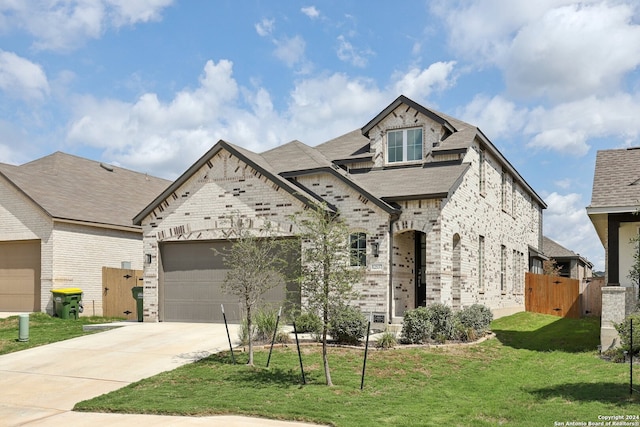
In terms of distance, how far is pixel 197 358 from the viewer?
1473 centimetres

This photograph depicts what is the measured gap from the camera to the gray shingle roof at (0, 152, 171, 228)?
83.7 ft

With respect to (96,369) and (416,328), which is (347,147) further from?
(96,369)

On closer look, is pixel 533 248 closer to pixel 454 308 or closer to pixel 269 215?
pixel 454 308

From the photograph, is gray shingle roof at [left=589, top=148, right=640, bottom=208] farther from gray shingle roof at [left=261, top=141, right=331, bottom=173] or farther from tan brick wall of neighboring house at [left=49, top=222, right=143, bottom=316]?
tan brick wall of neighboring house at [left=49, top=222, right=143, bottom=316]

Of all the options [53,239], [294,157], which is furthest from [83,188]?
[294,157]

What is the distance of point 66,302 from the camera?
78.8 feet

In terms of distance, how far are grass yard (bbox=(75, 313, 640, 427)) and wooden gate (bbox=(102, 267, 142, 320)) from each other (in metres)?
12.9

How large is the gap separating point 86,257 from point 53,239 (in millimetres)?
1844

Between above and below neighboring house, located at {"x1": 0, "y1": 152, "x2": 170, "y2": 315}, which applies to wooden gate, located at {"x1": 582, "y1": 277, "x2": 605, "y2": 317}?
below

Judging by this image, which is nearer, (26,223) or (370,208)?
(370,208)

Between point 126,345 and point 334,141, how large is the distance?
1266 centimetres

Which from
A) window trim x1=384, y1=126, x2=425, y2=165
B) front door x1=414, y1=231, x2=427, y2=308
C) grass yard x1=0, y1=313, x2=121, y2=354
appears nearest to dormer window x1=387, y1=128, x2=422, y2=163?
window trim x1=384, y1=126, x2=425, y2=165

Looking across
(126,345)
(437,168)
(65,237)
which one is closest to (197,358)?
(126,345)

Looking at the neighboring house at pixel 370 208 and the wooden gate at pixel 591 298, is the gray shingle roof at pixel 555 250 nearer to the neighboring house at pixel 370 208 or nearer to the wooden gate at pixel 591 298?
the wooden gate at pixel 591 298
